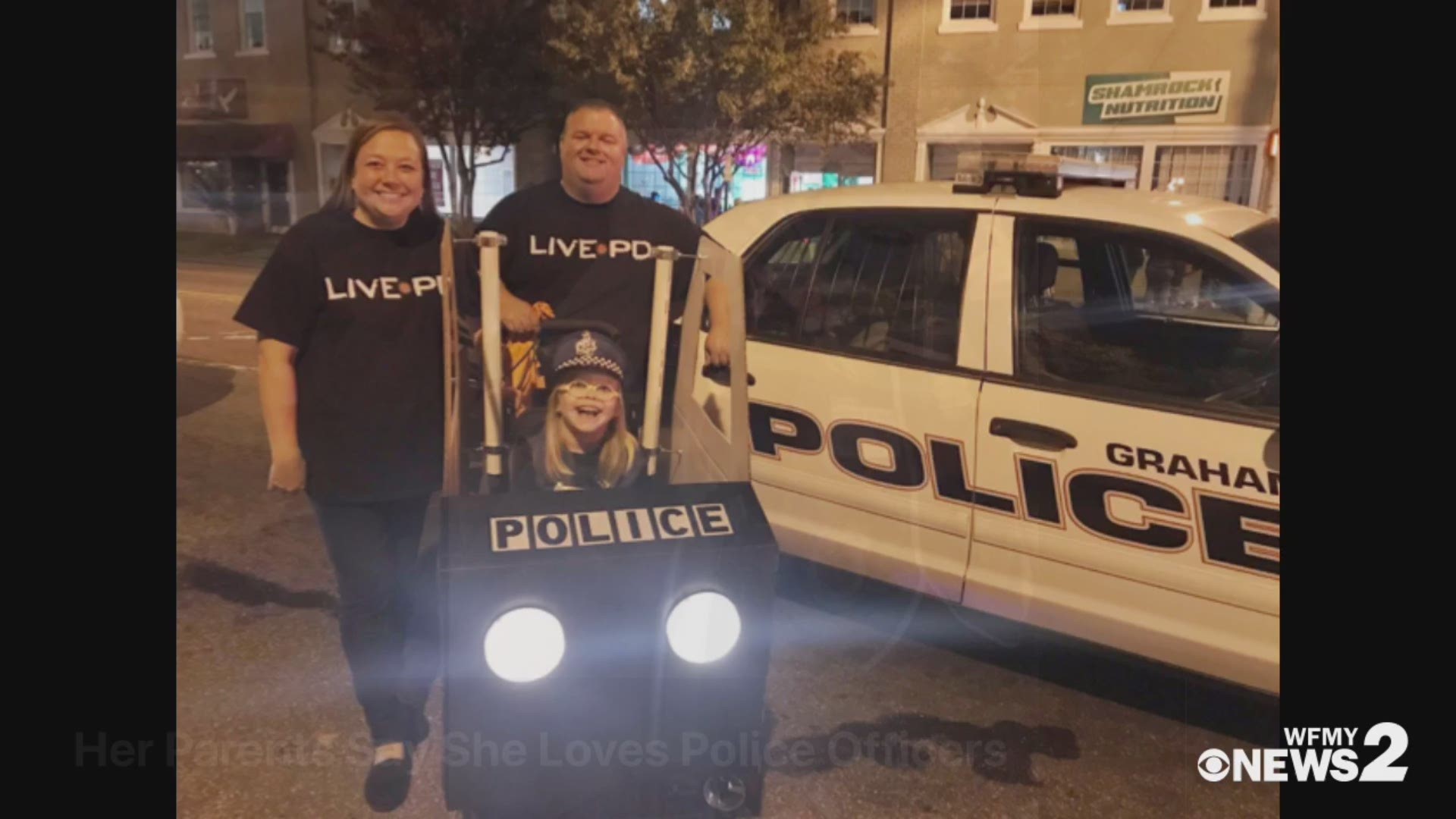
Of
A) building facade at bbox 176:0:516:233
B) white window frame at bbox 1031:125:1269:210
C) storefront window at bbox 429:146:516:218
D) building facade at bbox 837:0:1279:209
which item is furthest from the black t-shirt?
storefront window at bbox 429:146:516:218

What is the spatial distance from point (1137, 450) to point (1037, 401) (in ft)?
1.05

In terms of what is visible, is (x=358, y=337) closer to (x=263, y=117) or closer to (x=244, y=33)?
(x=244, y=33)

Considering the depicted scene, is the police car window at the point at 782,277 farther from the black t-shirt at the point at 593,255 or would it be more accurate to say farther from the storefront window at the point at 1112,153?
the storefront window at the point at 1112,153

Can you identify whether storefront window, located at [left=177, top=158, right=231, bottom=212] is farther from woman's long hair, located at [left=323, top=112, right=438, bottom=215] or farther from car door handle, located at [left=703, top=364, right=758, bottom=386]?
car door handle, located at [left=703, top=364, right=758, bottom=386]

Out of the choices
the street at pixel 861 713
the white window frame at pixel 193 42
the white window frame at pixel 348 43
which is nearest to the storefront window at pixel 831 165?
the white window frame at pixel 348 43

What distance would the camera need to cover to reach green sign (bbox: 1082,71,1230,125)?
14305 millimetres

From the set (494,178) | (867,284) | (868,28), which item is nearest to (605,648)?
(867,284)

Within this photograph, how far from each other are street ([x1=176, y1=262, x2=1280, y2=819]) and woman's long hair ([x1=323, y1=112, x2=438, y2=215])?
1.58m

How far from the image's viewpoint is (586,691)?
1910 mm

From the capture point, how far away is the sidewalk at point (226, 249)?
55.9ft

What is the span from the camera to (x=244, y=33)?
62.4 ft
